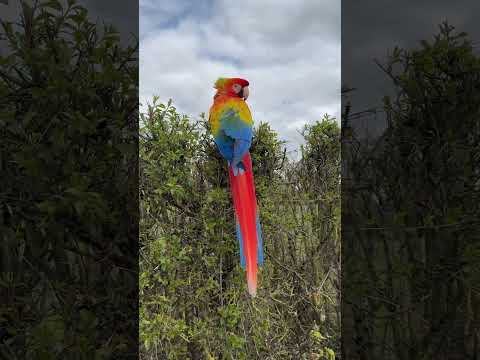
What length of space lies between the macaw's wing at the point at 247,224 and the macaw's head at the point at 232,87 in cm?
32

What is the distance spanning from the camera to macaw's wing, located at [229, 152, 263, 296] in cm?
214

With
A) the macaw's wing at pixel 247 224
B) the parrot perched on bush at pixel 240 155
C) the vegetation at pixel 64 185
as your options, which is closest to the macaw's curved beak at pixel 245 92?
the parrot perched on bush at pixel 240 155

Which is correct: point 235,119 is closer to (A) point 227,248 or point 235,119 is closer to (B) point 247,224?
(B) point 247,224

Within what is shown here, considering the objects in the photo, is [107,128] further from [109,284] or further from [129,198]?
[109,284]

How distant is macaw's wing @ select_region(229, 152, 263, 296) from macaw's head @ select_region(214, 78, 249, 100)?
32 centimetres

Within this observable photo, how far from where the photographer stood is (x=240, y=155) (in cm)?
215

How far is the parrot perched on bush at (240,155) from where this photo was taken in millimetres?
2109

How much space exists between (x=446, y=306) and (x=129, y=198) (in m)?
1.78

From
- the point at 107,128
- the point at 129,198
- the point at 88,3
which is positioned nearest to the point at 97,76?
the point at 107,128

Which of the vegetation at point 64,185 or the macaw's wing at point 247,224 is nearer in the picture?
the vegetation at point 64,185

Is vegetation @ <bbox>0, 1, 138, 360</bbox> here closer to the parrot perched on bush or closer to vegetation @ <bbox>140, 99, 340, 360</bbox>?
vegetation @ <bbox>140, 99, 340, 360</bbox>

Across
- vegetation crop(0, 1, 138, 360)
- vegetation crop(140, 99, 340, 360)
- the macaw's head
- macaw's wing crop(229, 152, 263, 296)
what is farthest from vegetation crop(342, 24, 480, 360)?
vegetation crop(0, 1, 138, 360)

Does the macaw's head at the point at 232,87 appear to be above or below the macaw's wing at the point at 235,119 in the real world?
above

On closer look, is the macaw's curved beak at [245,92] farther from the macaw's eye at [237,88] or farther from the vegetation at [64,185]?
the vegetation at [64,185]
